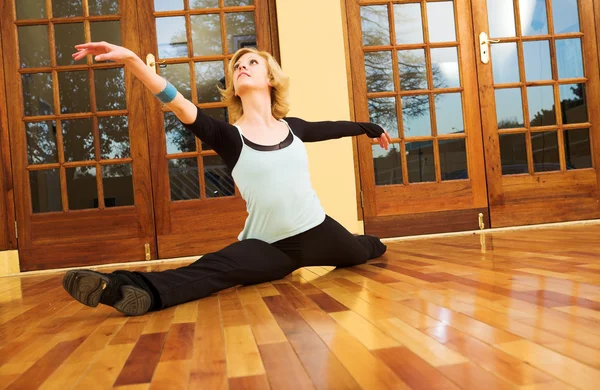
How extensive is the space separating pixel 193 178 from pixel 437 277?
222 cm

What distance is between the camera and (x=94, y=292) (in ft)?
5.22

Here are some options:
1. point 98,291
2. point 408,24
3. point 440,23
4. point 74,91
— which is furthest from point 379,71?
point 98,291

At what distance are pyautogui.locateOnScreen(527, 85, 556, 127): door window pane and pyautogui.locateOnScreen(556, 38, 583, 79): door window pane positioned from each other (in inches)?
6.3

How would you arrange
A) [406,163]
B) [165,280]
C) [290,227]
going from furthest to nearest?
[406,163], [290,227], [165,280]

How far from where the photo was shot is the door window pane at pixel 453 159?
3.99m

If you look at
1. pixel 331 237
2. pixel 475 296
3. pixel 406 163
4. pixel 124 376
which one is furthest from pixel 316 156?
pixel 124 376

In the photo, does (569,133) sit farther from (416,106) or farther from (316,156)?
(316,156)

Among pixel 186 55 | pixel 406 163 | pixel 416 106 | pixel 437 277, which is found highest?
pixel 186 55

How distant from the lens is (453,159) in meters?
4.00

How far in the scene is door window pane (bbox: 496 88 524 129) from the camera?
4.05 m

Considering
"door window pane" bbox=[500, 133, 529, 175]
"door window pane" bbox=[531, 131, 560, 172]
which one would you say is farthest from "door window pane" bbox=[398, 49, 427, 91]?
"door window pane" bbox=[531, 131, 560, 172]

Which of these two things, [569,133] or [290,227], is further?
[569,133]

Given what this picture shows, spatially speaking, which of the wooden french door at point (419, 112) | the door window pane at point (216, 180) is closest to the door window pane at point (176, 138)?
the door window pane at point (216, 180)

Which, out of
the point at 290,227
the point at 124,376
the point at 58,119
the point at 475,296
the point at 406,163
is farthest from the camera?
the point at 406,163
